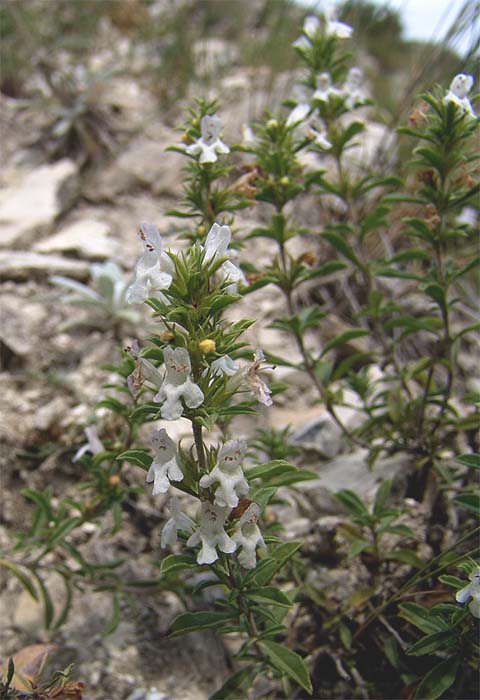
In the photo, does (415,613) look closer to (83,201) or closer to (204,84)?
(83,201)

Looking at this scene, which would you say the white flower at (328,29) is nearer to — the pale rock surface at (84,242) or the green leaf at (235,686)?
the pale rock surface at (84,242)

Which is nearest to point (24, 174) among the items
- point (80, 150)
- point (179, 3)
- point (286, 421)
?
point (80, 150)

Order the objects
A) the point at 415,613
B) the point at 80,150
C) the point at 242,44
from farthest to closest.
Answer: the point at 242,44, the point at 80,150, the point at 415,613

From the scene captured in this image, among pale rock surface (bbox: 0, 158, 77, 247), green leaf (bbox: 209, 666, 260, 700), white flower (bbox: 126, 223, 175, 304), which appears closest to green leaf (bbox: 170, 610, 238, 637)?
green leaf (bbox: 209, 666, 260, 700)

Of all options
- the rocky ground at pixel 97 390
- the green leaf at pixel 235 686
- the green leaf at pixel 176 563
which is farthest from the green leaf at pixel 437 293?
the green leaf at pixel 235 686

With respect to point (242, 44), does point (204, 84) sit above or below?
below

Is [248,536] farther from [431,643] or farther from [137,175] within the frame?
[137,175]

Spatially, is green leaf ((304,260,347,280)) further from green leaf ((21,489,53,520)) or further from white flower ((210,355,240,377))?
green leaf ((21,489,53,520))
